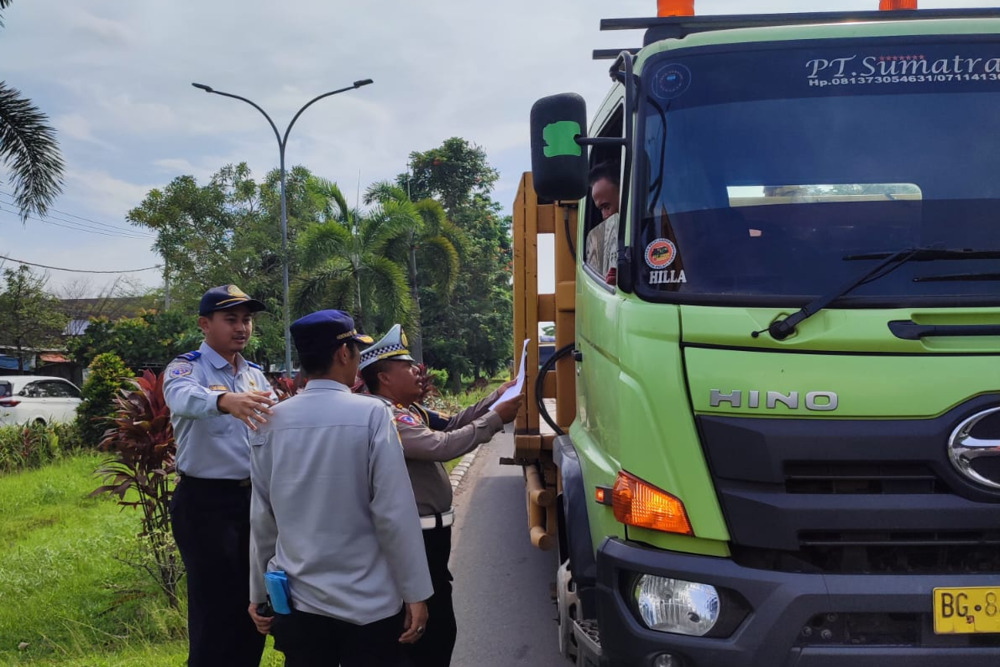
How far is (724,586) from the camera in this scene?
2.19 metres

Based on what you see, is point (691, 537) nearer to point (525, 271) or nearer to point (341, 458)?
point (341, 458)

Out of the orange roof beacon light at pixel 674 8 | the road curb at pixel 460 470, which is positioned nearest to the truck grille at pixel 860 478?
the orange roof beacon light at pixel 674 8

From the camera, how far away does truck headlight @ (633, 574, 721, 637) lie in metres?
2.23

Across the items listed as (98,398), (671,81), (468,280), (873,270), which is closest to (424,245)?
(468,280)

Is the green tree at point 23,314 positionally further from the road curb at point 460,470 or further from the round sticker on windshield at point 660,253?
the round sticker on windshield at point 660,253

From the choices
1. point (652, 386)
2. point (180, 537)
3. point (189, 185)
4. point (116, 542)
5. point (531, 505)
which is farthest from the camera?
point (189, 185)

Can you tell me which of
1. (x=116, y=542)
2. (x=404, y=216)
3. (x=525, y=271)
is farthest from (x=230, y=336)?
(x=404, y=216)

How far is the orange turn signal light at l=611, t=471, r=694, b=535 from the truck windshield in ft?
1.99

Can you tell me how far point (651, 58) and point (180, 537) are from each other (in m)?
2.80

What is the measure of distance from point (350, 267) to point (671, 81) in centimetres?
1947

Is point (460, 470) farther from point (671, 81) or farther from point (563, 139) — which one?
point (671, 81)

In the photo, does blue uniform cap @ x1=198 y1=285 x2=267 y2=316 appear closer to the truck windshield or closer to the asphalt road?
the truck windshield

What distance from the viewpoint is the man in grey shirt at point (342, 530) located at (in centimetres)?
241

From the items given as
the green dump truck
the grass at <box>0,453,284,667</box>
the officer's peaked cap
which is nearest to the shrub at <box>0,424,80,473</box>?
the grass at <box>0,453,284,667</box>
